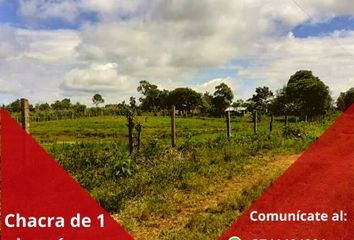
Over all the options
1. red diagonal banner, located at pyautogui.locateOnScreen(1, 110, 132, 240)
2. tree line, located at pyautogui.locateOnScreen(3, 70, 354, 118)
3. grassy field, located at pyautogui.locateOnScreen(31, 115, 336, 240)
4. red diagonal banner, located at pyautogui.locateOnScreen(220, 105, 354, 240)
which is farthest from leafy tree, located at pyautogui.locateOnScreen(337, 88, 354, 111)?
red diagonal banner, located at pyautogui.locateOnScreen(1, 110, 132, 240)

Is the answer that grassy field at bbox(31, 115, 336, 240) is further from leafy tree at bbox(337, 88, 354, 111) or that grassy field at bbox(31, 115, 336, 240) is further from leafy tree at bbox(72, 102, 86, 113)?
leafy tree at bbox(72, 102, 86, 113)

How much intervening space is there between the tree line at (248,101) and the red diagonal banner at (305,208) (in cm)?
3645

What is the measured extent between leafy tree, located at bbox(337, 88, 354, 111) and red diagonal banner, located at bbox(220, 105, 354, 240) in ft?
208

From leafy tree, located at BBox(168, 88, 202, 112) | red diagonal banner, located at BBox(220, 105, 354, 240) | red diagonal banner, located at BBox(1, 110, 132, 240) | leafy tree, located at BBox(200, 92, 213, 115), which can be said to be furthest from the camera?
leafy tree, located at BBox(168, 88, 202, 112)

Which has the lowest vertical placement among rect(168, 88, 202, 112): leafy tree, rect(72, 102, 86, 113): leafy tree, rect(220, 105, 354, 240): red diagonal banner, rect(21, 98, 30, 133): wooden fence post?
rect(220, 105, 354, 240): red diagonal banner

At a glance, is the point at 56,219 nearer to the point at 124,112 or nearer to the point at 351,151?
the point at 124,112

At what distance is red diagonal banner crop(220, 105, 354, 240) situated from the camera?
6.71m

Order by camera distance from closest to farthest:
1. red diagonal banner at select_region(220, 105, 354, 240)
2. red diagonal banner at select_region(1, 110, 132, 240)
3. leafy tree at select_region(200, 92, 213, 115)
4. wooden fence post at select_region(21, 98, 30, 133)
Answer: red diagonal banner at select_region(220, 105, 354, 240) < red diagonal banner at select_region(1, 110, 132, 240) < wooden fence post at select_region(21, 98, 30, 133) < leafy tree at select_region(200, 92, 213, 115)

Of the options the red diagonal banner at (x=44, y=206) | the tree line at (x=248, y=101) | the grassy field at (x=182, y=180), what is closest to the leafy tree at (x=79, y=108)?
the tree line at (x=248, y=101)

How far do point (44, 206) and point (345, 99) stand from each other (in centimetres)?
7347

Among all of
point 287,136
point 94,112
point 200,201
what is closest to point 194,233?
point 200,201

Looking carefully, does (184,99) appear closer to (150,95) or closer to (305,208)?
(150,95)

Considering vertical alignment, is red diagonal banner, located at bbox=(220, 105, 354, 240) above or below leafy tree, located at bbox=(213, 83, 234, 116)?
below

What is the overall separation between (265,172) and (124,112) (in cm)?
577
